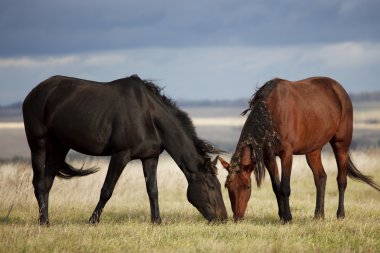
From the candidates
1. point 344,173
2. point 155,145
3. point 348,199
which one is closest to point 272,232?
point 155,145

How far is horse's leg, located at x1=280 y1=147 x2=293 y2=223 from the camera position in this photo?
9.92 metres

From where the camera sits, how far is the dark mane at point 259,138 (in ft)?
31.4

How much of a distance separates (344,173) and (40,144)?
20.2ft

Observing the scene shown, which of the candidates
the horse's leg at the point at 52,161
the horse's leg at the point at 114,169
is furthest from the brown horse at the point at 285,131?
the horse's leg at the point at 52,161

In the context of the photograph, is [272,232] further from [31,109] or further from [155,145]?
[31,109]

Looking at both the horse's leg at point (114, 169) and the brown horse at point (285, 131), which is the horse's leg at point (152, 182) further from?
the brown horse at point (285, 131)

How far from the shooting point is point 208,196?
9.32 meters

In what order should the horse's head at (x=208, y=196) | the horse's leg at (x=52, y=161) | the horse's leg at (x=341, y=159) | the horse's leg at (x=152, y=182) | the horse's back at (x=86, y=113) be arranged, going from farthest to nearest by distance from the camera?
1. the horse's leg at (x=341, y=159)
2. the horse's leg at (x=52, y=161)
3. the horse's leg at (x=152, y=182)
4. the horse's back at (x=86, y=113)
5. the horse's head at (x=208, y=196)

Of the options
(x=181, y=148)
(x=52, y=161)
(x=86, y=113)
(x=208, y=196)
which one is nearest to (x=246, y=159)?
(x=208, y=196)

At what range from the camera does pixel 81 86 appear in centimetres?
998

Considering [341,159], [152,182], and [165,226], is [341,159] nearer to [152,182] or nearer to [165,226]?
[152,182]

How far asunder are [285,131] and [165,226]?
2.59 m

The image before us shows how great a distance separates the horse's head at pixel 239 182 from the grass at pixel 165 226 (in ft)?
0.97

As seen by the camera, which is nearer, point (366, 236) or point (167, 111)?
point (366, 236)
